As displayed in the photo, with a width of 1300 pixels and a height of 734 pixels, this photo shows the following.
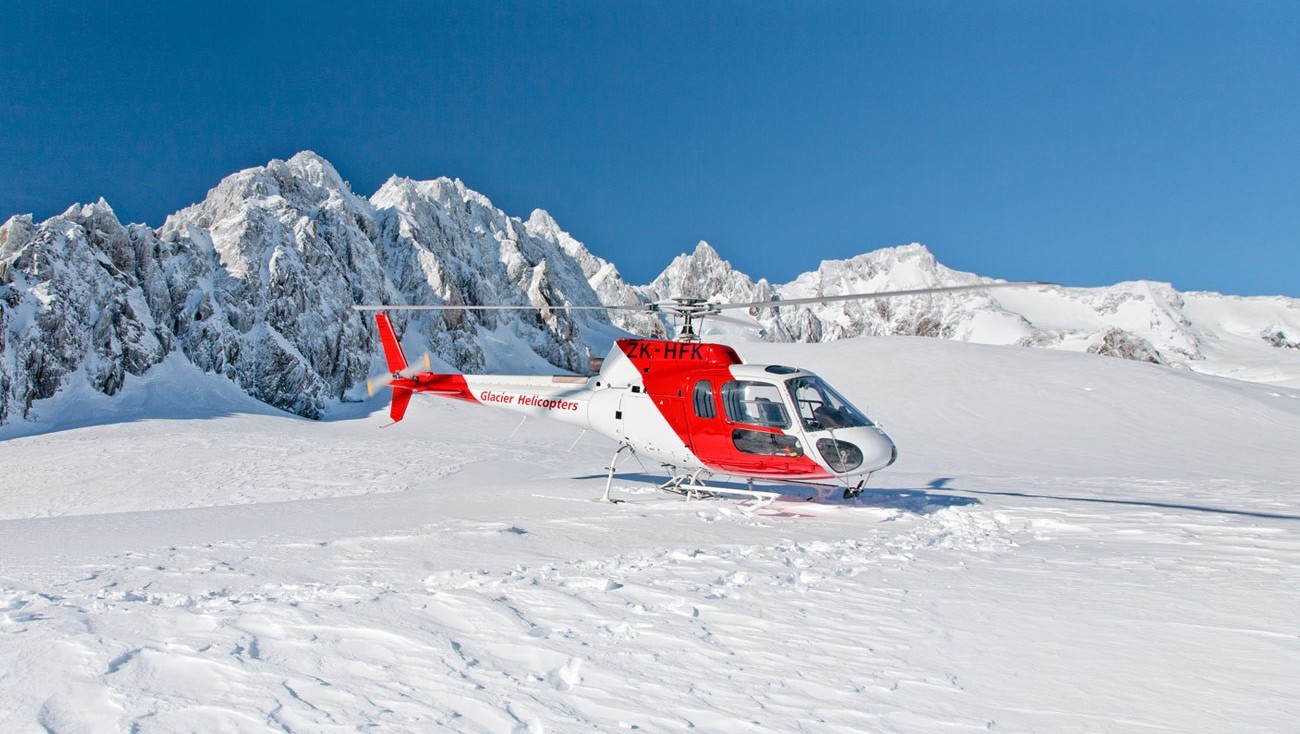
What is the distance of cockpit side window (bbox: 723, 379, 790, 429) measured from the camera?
33.3ft

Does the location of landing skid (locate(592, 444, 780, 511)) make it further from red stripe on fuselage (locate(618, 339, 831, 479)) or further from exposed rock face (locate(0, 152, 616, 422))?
exposed rock face (locate(0, 152, 616, 422))

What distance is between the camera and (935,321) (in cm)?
19575

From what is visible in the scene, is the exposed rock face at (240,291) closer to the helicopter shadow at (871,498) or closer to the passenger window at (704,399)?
the helicopter shadow at (871,498)

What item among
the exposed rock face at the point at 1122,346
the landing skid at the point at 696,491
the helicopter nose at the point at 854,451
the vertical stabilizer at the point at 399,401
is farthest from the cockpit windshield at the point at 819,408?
the exposed rock face at the point at 1122,346

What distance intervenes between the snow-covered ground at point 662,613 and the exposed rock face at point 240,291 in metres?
23.4

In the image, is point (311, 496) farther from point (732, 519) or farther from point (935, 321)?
point (935, 321)

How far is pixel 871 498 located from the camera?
11.6 meters

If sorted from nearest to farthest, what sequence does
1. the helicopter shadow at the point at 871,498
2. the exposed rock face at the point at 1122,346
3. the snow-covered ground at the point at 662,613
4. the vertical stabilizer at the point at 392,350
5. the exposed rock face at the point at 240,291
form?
the snow-covered ground at the point at 662,613 → the helicopter shadow at the point at 871,498 → the vertical stabilizer at the point at 392,350 → the exposed rock face at the point at 240,291 → the exposed rock face at the point at 1122,346

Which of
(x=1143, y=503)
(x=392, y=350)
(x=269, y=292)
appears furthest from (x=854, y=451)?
(x=269, y=292)

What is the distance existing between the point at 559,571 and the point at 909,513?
592 cm

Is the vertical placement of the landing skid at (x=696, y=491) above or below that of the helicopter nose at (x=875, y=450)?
below

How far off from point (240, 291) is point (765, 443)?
110 ft

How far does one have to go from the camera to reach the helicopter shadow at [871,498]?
422 inches

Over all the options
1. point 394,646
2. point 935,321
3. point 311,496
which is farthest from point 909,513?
point 935,321
